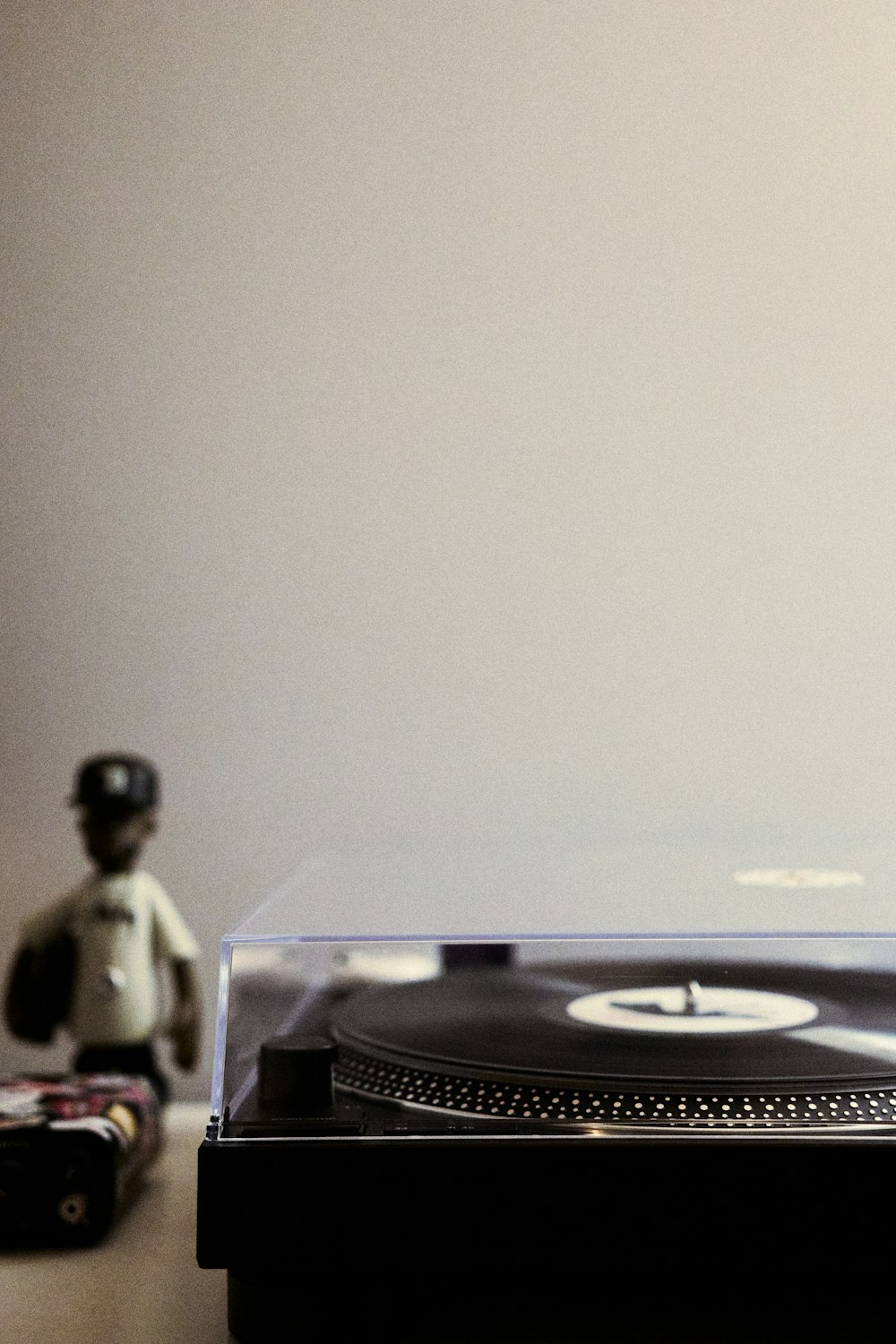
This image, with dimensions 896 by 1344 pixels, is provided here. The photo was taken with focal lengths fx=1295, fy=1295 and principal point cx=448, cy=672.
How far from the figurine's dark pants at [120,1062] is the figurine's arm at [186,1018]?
0.14ft

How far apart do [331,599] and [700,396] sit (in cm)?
37

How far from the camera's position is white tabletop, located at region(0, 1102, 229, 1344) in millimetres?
577

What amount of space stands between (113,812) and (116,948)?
11 cm

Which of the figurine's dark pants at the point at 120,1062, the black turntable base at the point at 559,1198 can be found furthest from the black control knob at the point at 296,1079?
the figurine's dark pants at the point at 120,1062

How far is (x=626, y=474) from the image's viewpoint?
1.14m

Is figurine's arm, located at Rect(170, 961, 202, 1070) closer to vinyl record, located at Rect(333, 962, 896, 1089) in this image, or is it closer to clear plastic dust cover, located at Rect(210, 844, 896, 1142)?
clear plastic dust cover, located at Rect(210, 844, 896, 1142)

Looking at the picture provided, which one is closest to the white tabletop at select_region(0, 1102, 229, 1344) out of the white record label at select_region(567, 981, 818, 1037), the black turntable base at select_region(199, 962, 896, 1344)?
the black turntable base at select_region(199, 962, 896, 1344)

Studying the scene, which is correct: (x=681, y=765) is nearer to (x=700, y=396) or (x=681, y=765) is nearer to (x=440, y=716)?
(x=440, y=716)

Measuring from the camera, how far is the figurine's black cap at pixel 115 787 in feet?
3.44

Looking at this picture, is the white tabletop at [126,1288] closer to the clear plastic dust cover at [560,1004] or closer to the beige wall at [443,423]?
the clear plastic dust cover at [560,1004]

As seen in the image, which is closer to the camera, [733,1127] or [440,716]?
[733,1127]

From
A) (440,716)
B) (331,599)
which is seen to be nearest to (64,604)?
(331,599)

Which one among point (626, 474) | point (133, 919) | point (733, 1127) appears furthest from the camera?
point (626, 474)

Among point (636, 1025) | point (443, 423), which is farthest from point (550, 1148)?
point (443, 423)
